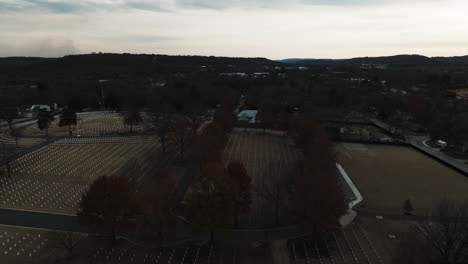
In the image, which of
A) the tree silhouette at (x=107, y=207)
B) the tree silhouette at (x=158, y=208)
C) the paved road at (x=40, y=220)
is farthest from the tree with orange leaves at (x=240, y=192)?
the paved road at (x=40, y=220)

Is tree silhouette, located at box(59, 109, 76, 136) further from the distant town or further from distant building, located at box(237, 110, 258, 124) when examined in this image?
distant building, located at box(237, 110, 258, 124)

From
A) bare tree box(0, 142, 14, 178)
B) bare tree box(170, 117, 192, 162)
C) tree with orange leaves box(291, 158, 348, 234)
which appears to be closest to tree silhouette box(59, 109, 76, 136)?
bare tree box(0, 142, 14, 178)

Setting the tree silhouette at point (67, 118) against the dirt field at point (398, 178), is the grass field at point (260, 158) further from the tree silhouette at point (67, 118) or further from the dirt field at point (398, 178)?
the tree silhouette at point (67, 118)

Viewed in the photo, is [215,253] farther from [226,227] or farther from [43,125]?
[43,125]

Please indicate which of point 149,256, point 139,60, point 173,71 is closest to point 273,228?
point 149,256

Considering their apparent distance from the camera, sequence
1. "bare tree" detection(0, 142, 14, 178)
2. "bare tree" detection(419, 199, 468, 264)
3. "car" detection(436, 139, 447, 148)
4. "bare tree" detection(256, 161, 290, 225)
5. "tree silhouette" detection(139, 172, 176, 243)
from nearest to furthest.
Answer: "bare tree" detection(419, 199, 468, 264) < "tree silhouette" detection(139, 172, 176, 243) < "bare tree" detection(256, 161, 290, 225) < "bare tree" detection(0, 142, 14, 178) < "car" detection(436, 139, 447, 148)

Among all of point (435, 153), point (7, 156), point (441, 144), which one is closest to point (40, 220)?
point (7, 156)
